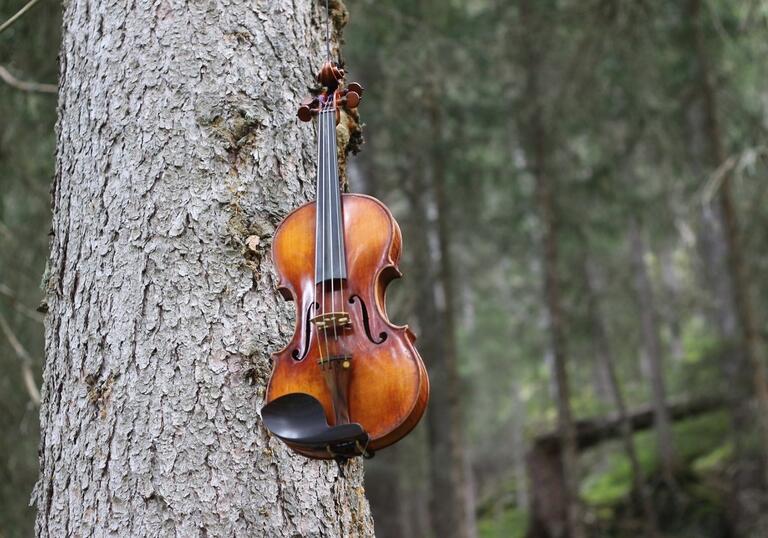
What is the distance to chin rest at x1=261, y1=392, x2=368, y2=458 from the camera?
1.69 meters

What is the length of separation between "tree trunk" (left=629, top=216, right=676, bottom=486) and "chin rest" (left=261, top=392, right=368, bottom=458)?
39.6 ft

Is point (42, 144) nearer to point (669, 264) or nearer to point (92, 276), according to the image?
point (92, 276)

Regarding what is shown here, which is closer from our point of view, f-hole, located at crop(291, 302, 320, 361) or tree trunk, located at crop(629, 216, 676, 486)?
f-hole, located at crop(291, 302, 320, 361)

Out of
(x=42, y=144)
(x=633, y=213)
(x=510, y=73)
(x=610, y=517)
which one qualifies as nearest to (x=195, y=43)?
(x=42, y=144)

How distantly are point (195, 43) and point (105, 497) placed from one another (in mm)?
1243

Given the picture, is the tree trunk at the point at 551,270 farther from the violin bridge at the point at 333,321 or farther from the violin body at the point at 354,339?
the violin bridge at the point at 333,321

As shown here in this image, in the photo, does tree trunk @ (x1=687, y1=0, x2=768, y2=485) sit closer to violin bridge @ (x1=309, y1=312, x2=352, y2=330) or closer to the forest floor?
the forest floor

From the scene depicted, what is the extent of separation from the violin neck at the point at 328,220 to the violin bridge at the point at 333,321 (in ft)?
0.32

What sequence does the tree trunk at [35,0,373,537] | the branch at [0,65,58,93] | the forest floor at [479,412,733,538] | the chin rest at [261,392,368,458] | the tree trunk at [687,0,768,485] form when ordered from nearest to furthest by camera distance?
the chin rest at [261,392,368,458]
the tree trunk at [35,0,373,537]
the branch at [0,65,58,93]
the tree trunk at [687,0,768,485]
the forest floor at [479,412,733,538]

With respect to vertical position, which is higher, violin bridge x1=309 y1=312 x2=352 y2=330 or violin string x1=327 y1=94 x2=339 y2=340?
violin string x1=327 y1=94 x2=339 y2=340

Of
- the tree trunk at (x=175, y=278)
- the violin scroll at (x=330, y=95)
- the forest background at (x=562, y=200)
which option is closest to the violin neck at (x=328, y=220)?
the violin scroll at (x=330, y=95)

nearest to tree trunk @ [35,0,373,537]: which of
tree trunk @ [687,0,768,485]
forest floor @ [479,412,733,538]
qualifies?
tree trunk @ [687,0,768,485]

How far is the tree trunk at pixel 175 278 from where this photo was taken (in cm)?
203

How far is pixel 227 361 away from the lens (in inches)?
83.1
